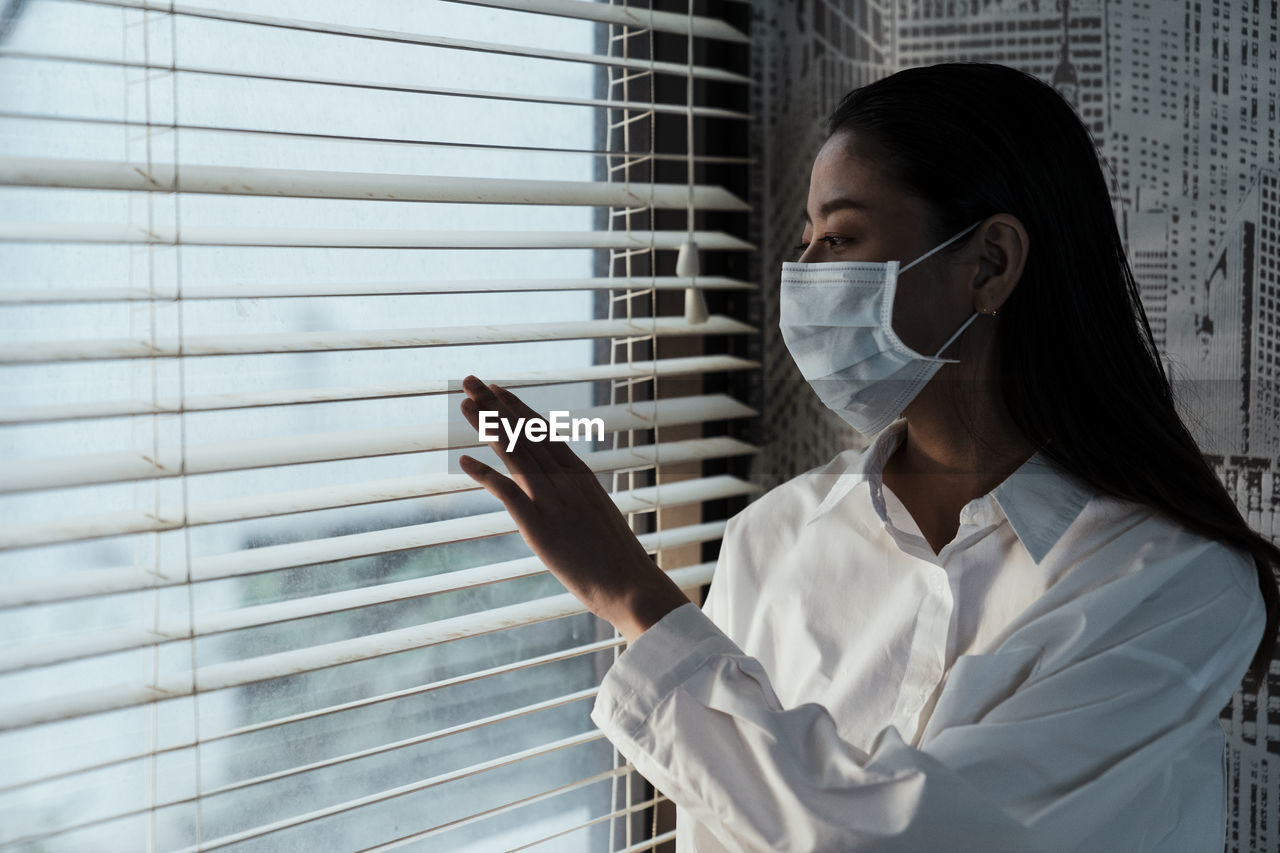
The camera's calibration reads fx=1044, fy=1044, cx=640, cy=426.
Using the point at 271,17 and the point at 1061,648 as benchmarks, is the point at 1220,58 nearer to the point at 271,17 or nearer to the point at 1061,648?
the point at 1061,648

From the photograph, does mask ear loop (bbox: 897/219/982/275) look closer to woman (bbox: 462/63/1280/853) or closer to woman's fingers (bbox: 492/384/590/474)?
woman (bbox: 462/63/1280/853)

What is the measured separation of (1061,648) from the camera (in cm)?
86

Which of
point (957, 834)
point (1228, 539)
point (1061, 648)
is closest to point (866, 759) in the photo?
point (957, 834)

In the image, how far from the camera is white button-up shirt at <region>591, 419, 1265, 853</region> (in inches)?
31.8

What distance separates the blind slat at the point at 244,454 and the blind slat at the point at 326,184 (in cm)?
22

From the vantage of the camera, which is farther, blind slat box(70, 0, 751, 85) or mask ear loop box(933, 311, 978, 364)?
mask ear loop box(933, 311, 978, 364)

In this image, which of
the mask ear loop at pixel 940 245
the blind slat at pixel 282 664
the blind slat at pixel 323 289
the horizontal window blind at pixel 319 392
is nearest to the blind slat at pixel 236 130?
the horizontal window blind at pixel 319 392

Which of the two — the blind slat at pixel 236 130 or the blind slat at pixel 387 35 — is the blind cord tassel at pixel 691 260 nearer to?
the blind slat at pixel 387 35

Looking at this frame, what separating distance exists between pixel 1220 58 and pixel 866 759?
87 centimetres

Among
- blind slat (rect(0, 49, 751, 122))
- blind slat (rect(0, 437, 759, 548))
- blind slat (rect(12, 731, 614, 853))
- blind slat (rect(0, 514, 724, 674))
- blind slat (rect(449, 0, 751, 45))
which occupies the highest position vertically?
blind slat (rect(449, 0, 751, 45))

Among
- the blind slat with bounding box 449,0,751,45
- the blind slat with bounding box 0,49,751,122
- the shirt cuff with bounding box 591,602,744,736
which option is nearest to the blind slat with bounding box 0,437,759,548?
the shirt cuff with bounding box 591,602,744,736

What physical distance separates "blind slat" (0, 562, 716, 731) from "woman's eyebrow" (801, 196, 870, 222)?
0.52 m

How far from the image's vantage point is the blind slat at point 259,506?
0.84 m

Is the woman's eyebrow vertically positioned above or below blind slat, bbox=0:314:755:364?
above
